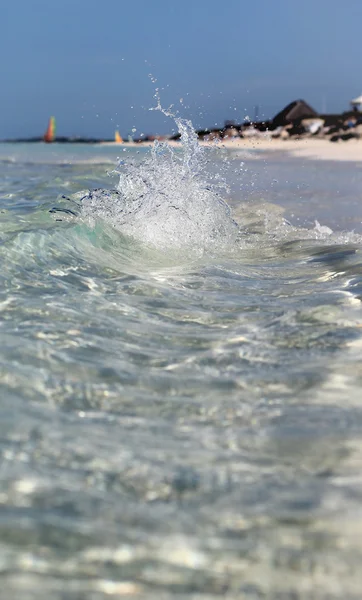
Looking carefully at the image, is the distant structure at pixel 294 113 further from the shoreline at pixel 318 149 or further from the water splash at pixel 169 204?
the water splash at pixel 169 204

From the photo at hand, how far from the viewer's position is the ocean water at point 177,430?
1.19 meters

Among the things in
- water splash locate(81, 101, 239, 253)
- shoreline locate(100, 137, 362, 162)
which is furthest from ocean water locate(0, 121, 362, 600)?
shoreline locate(100, 137, 362, 162)

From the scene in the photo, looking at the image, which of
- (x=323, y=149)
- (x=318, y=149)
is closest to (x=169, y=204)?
(x=323, y=149)

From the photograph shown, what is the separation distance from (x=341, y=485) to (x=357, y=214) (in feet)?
22.3

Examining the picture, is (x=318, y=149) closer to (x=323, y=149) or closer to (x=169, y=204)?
(x=323, y=149)

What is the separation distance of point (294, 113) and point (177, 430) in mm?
52383

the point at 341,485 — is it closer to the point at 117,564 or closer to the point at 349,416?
the point at 349,416

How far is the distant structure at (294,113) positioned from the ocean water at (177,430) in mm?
48297

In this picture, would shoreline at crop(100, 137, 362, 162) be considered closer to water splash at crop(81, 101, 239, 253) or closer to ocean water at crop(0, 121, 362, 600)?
water splash at crop(81, 101, 239, 253)

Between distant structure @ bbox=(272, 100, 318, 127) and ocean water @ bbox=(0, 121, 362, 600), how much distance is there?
48297 millimetres

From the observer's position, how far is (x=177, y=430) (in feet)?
5.60

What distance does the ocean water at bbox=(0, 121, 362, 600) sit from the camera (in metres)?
1.19

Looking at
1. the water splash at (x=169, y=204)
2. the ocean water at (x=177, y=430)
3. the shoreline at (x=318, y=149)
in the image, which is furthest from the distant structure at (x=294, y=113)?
the ocean water at (x=177, y=430)

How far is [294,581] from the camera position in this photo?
115 cm
